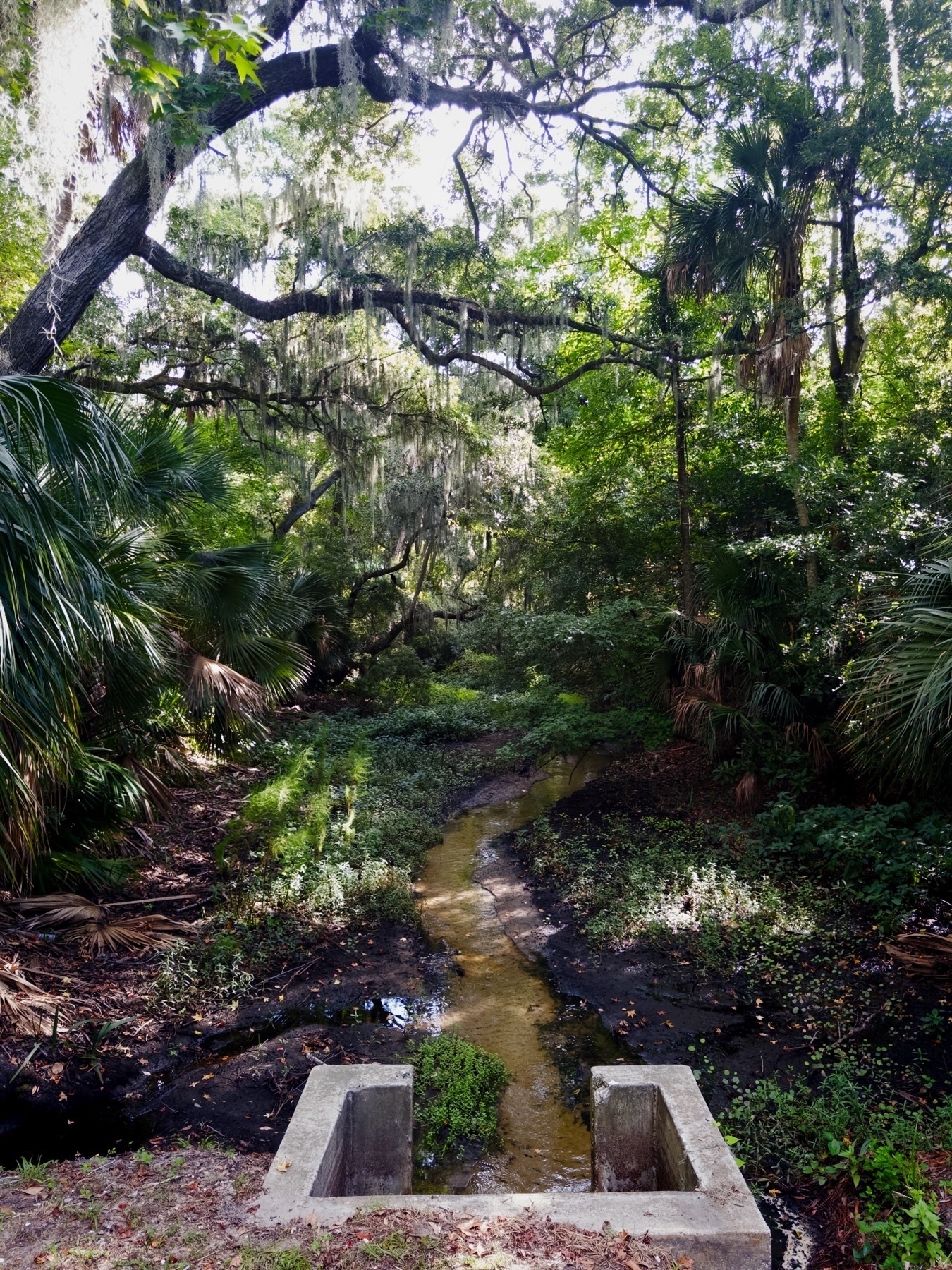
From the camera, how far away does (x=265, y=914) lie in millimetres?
6184

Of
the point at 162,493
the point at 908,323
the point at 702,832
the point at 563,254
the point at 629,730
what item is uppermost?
the point at 563,254

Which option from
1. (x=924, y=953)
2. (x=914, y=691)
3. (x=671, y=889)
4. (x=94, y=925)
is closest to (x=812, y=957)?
(x=924, y=953)

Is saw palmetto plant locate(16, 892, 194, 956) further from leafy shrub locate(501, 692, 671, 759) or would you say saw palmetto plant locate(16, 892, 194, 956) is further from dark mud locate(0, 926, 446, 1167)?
leafy shrub locate(501, 692, 671, 759)

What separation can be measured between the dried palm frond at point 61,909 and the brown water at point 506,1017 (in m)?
2.48

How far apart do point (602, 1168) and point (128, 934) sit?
3.44 metres

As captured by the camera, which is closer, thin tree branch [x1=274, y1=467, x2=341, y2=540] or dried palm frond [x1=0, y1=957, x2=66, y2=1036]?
dried palm frond [x1=0, y1=957, x2=66, y2=1036]

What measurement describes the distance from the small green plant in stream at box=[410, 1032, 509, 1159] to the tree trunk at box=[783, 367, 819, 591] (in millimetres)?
5360

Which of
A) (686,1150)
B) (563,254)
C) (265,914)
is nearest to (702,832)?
(265,914)

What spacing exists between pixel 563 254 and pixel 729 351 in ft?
20.1

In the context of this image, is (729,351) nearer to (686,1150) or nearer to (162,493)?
(162,493)

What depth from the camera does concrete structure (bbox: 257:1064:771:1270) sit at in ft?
8.63

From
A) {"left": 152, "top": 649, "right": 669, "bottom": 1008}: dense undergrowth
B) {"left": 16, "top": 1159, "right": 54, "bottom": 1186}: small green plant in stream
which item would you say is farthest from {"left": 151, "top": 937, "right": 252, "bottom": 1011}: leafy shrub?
{"left": 16, "top": 1159, "right": 54, "bottom": 1186}: small green plant in stream

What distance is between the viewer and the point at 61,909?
522cm

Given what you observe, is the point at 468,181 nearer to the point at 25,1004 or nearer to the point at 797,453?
the point at 797,453
